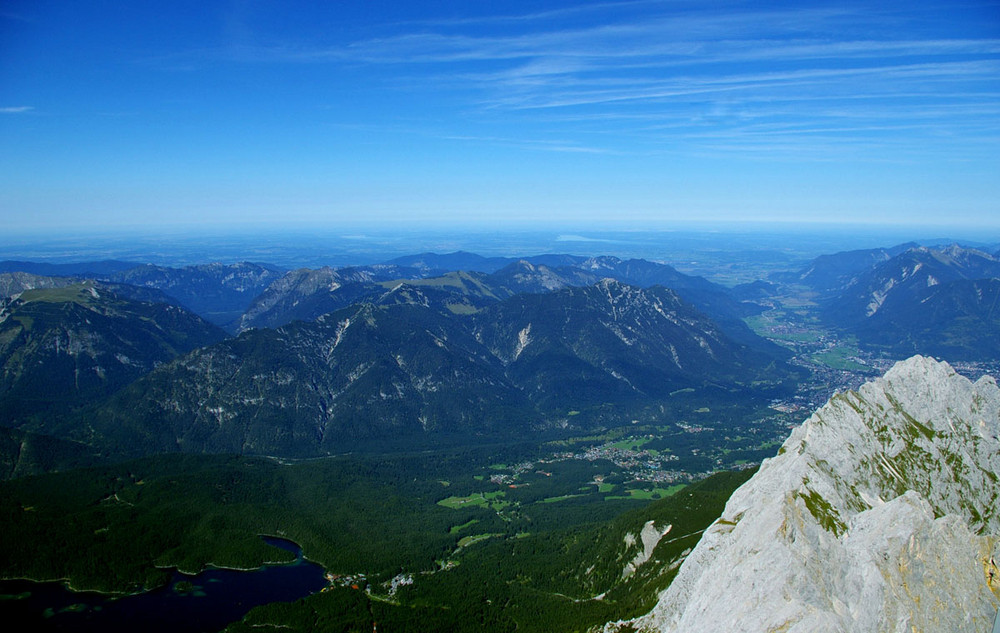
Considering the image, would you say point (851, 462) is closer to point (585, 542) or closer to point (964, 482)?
point (964, 482)

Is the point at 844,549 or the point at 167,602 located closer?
the point at 844,549

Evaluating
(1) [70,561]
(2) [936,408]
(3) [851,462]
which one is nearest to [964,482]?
(2) [936,408]

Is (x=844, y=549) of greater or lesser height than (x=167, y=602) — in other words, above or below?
above

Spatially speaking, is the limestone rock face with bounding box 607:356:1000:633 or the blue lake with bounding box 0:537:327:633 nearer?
the limestone rock face with bounding box 607:356:1000:633

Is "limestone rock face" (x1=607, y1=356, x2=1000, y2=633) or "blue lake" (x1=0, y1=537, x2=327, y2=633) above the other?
"limestone rock face" (x1=607, y1=356, x2=1000, y2=633)
